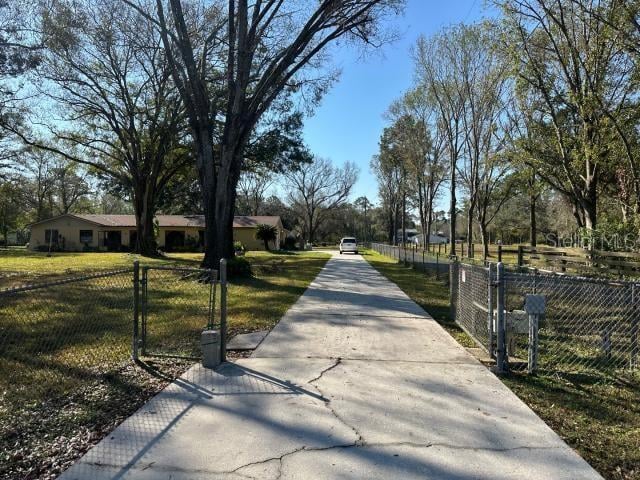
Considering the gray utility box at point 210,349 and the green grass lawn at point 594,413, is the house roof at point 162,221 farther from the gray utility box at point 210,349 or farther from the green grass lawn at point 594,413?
the green grass lawn at point 594,413

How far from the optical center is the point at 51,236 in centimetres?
4628

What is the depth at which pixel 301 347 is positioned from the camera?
280 inches

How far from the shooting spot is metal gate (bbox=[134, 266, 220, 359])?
6496 millimetres

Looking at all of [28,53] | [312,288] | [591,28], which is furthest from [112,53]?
[591,28]

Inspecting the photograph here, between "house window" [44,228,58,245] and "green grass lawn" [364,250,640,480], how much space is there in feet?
161

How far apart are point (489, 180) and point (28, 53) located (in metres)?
30.9

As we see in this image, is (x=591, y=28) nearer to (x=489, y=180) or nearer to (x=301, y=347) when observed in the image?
(x=301, y=347)

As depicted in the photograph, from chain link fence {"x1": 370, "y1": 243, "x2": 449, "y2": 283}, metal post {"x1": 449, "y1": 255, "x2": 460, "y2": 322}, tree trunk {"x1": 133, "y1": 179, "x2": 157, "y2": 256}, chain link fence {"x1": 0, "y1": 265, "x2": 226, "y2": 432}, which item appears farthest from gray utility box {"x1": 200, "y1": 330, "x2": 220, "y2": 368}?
tree trunk {"x1": 133, "y1": 179, "x2": 157, "y2": 256}

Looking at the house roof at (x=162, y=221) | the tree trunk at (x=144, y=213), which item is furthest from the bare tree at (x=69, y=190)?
the tree trunk at (x=144, y=213)

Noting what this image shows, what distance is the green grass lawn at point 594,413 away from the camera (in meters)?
3.72

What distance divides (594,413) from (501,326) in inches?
57.0

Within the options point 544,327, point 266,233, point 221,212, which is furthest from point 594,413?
point 266,233

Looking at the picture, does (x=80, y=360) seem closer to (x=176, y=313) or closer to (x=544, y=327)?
(x=176, y=313)

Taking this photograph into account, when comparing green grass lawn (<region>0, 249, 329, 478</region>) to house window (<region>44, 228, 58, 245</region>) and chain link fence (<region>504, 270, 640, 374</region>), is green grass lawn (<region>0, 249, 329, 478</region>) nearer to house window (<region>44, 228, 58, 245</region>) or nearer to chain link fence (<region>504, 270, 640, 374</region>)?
chain link fence (<region>504, 270, 640, 374</region>)
